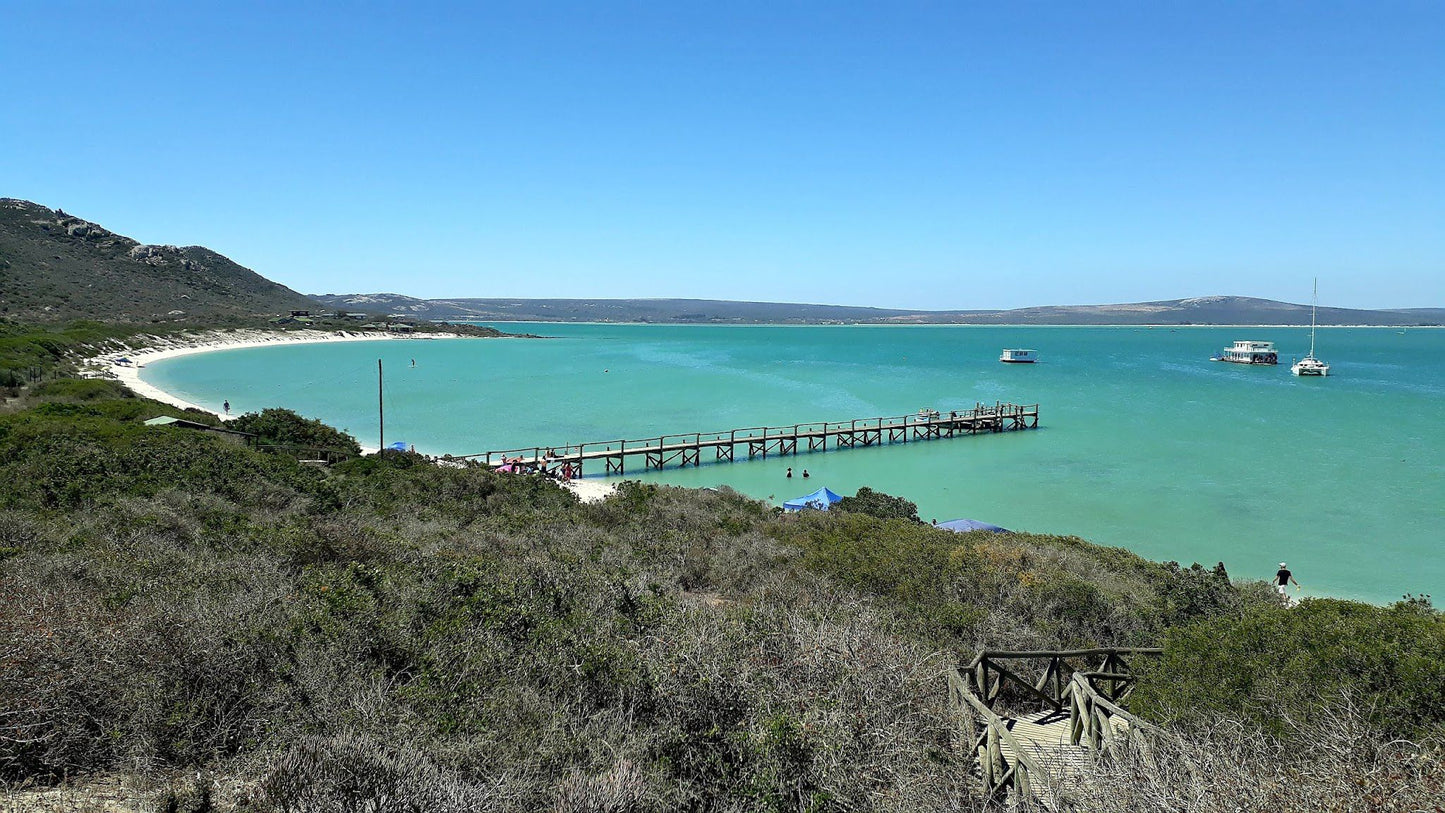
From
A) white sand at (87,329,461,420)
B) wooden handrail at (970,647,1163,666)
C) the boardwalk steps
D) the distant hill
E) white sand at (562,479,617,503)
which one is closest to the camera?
the boardwalk steps

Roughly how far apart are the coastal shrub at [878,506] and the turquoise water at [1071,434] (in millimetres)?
3377

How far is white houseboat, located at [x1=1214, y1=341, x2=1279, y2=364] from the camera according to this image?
82750 mm

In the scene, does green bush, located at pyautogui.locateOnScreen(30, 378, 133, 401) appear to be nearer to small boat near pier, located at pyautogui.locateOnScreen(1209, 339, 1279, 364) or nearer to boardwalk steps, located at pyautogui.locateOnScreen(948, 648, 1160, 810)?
boardwalk steps, located at pyautogui.locateOnScreen(948, 648, 1160, 810)

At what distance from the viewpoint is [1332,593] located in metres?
15.4

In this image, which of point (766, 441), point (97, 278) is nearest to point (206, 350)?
point (97, 278)

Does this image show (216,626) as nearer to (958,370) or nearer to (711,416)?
(711,416)

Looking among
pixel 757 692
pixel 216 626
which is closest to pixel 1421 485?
pixel 757 692

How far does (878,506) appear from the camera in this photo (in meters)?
18.6

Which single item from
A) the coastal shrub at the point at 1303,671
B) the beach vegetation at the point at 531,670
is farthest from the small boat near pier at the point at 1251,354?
the coastal shrub at the point at 1303,671

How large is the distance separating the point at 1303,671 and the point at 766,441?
28.5 meters

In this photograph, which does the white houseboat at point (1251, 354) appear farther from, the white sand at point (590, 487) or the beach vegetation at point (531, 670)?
the beach vegetation at point (531, 670)

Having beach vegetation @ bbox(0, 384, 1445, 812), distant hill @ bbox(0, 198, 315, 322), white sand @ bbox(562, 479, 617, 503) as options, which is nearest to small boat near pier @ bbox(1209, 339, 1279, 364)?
white sand @ bbox(562, 479, 617, 503)

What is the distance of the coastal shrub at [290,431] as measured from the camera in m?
21.5

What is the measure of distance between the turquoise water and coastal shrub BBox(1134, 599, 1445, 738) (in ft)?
42.2
